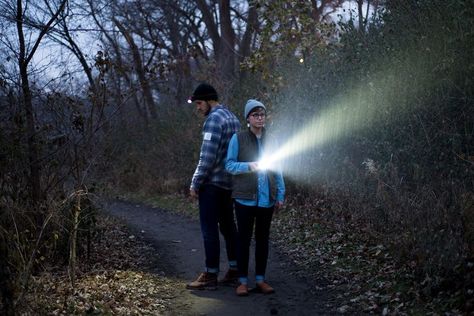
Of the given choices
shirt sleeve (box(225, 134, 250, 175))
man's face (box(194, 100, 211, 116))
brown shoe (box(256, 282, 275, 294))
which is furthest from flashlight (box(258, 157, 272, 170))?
brown shoe (box(256, 282, 275, 294))

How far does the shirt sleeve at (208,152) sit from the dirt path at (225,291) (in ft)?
4.38

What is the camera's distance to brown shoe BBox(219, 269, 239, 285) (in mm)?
7203

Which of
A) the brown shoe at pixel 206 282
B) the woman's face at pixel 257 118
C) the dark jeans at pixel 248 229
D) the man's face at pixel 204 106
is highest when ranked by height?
the man's face at pixel 204 106

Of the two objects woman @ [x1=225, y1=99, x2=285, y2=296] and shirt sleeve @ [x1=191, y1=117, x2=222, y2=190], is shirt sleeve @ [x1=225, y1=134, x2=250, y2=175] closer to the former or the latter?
woman @ [x1=225, y1=99, x2=285, y2=296]

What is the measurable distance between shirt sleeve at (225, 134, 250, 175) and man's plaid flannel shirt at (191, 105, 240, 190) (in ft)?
1.07

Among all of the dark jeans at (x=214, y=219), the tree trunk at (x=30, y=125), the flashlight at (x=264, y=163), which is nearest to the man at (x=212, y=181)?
the dark jeans at (x=214, y=219)

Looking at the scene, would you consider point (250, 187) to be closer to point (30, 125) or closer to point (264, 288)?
point (264, 288)

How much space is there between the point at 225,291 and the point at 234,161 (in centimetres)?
161

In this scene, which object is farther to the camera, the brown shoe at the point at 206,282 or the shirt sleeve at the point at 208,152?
the brown shoe at the point at 206,282

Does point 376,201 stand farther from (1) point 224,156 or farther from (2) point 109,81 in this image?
(2) point 109,81

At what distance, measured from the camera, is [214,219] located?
23.0ft

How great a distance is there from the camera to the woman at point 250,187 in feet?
21.3

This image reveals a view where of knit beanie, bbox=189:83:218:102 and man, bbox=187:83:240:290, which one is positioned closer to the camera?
man, bbox=187:83:240:290

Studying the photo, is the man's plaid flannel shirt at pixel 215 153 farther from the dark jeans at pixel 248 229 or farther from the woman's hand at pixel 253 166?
the woman's hand at pixel 253 166
